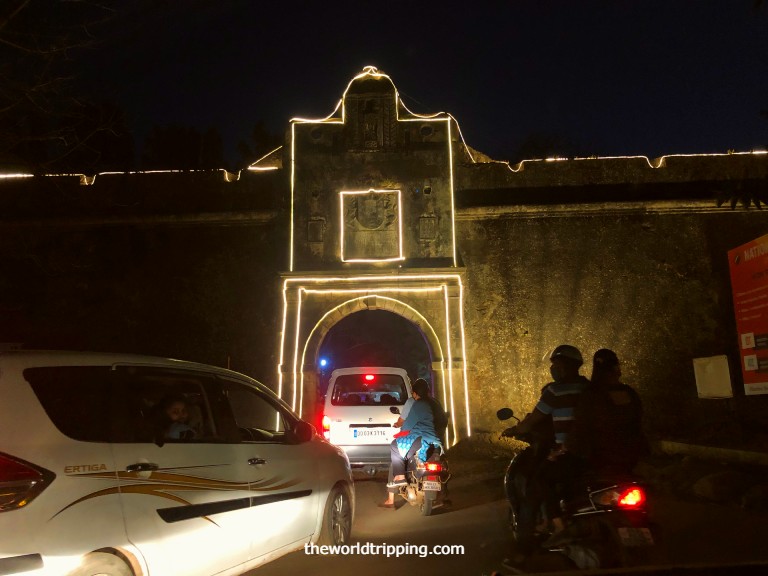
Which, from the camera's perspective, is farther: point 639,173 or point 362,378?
point 639,173

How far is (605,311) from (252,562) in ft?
32.5

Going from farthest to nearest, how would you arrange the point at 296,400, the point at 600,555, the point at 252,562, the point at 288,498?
the point at 296,400, the point at 288,498, the point at 252,562, the point at 600,555

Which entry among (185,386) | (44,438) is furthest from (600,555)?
(44,438)

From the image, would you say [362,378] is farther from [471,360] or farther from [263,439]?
[263,439]

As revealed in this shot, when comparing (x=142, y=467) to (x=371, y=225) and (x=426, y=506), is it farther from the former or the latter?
(x=371, y=225)

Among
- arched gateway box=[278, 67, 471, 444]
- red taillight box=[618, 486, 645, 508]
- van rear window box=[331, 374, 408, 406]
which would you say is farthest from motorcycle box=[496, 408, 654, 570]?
arched gateway box=[278, 67, 471, 444]

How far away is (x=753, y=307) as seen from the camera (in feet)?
31.0

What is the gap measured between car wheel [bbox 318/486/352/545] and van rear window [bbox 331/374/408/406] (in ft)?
10.8

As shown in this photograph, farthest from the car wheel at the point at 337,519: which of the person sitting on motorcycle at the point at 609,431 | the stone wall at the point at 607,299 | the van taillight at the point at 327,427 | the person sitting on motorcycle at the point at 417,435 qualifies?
the stone wall at the point at 607,299

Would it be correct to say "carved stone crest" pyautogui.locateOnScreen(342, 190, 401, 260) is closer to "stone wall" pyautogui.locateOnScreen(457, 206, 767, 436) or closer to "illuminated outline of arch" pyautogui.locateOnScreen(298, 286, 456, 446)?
"illuminated outline of arch" pyautogui.locateOnScreen(298, 286, 456, 446)

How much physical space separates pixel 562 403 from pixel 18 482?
11.3 feet

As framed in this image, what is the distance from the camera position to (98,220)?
44.3 feet

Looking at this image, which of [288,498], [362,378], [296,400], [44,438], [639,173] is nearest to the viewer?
[44,438]

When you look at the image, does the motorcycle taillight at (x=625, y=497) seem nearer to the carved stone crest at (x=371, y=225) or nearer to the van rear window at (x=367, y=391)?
the van rear window at (x=367, y=391)
